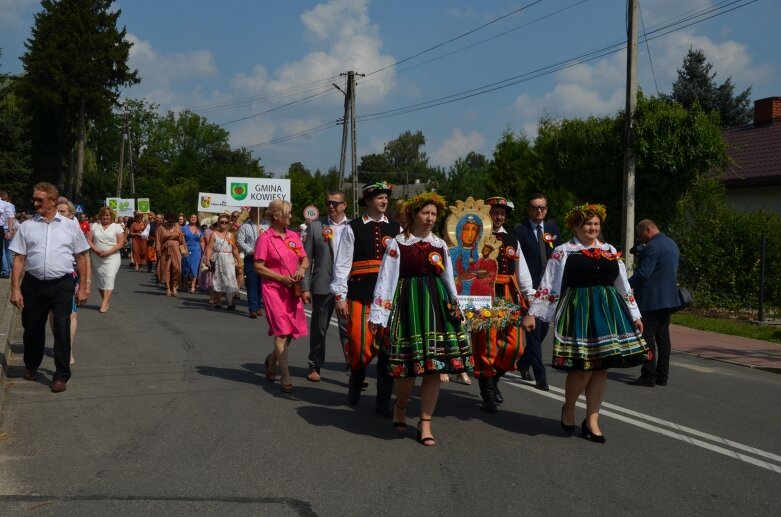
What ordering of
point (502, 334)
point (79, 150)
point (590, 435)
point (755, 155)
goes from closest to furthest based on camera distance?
point (590, 435) < point (502, 334) < point (755, 155) < point (79, 150)

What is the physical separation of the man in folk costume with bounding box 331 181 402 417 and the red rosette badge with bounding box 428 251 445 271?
37.6 inches

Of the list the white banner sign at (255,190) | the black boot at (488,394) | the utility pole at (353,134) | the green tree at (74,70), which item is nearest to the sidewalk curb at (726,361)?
the black boot at (488,394)

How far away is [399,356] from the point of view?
6.28 metres

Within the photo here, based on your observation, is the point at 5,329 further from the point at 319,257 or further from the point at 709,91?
the point at 709,91

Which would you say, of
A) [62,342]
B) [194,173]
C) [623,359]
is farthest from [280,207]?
[194,173]

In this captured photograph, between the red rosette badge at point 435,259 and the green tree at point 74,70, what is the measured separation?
5210 centimetres

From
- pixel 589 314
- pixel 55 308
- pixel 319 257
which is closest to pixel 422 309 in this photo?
pixel 589 314

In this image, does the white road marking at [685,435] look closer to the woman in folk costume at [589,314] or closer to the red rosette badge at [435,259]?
the woman in folk costume at [589,314]

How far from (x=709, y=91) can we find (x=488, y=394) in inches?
1603

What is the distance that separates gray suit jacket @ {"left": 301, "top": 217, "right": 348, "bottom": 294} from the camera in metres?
8.95

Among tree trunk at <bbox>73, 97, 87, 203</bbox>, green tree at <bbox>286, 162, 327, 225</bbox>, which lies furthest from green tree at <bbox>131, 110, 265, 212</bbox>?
tree trunk at <bbox>73, 97, 87, 203</bbox>

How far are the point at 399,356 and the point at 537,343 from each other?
282 cm

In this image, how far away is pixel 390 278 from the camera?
6.45 meters

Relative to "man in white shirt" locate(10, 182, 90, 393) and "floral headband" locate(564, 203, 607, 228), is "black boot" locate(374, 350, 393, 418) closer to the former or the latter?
"floral headband" locate(564, 203, 607, 228)
